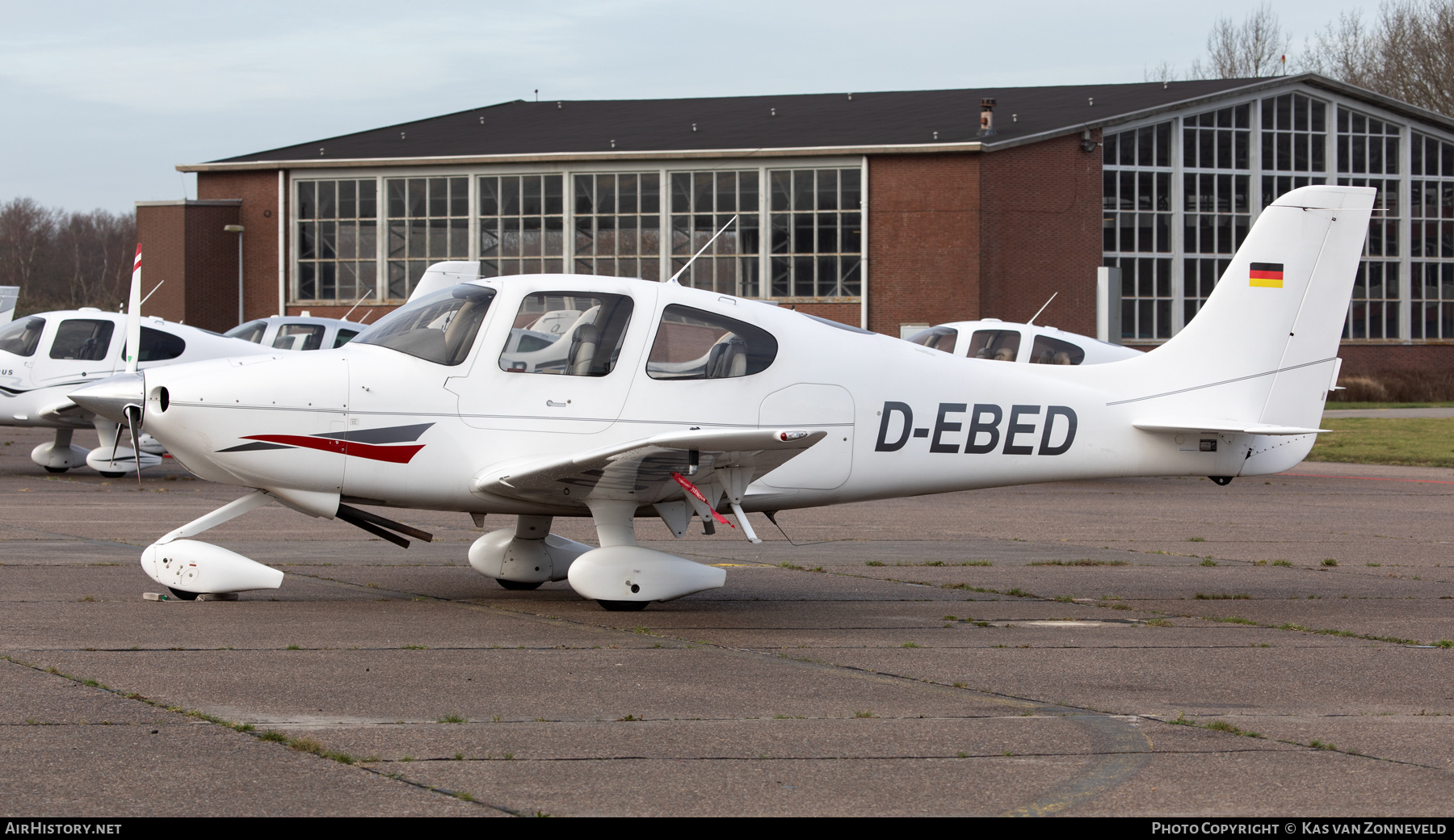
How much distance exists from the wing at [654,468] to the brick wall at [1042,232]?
3623 centimetres

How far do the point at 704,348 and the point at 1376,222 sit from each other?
162 feet

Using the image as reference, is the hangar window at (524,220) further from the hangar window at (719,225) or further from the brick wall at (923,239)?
the brick wall at (923,239)

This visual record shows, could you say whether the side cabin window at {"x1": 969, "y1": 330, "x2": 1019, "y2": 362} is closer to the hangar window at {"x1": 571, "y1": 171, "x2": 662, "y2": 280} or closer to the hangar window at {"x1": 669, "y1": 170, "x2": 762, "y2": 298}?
the hangar window at {"x1": 669, "y1": 170, "x2": 762, "y2": 298}

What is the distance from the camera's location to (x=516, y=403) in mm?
8898

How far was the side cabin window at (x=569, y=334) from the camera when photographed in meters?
8.96

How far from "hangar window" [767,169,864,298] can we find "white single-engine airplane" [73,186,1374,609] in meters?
35.5

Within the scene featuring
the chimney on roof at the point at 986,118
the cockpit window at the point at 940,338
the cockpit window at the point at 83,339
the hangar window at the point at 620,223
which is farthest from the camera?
the hangar window at the point at 620,223

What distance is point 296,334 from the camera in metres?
25.8

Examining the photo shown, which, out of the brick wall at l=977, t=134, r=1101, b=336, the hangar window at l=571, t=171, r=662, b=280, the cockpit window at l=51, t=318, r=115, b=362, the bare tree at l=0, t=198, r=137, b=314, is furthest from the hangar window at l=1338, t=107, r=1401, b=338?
the bare tree at l=0, t=198, r=137, b=314

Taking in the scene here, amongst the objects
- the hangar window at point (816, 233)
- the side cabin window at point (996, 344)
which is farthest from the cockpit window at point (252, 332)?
the hangar window at point (816, 233)

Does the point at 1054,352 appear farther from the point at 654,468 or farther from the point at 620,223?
the point at 620,223

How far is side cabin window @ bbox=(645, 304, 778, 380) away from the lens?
29.7 feet

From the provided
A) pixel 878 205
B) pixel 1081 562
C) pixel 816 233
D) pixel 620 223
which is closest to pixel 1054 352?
pixel 1081 562

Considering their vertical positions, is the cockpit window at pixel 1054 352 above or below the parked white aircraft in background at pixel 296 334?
below
